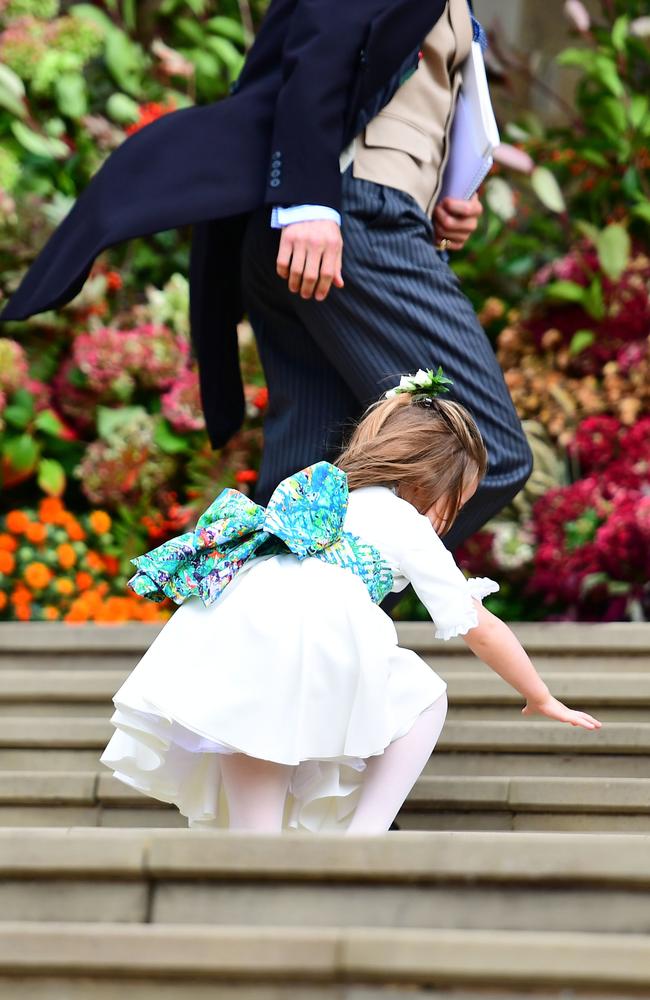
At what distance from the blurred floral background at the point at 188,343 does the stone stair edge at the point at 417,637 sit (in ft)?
2.36

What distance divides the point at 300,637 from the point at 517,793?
2.20 ft

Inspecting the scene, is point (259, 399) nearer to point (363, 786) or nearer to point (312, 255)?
point (312, 255)

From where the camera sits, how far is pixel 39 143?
16.2 feet

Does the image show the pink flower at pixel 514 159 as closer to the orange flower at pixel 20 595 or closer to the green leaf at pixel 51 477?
the green leaf at pixel 51 477

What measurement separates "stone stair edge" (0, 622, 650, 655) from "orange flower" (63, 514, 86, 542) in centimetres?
86

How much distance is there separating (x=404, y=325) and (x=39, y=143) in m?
2.85

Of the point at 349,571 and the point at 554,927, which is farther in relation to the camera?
the point at 349,571

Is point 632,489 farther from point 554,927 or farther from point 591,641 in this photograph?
point 554,927

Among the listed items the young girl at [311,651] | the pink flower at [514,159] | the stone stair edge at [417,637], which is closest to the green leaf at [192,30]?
the pink flower at [514,159]

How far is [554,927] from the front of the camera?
1662 millimetres

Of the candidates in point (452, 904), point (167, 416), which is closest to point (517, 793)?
point (452, 904)

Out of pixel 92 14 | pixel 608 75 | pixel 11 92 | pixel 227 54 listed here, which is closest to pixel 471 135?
pixel 608 75

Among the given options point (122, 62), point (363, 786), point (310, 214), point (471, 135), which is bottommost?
point (363, 786)

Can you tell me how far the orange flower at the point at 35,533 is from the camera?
14.0 ft
